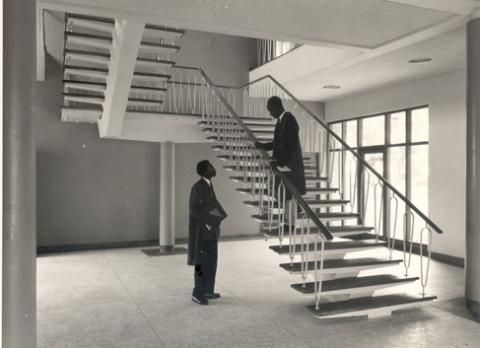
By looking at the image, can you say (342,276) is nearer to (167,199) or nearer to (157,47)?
(157,47)

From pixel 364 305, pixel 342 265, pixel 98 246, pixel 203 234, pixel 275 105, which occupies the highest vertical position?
pixel 275 105

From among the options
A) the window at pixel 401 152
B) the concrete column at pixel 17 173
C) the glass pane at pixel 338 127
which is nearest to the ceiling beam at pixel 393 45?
the window at pixel 401 152

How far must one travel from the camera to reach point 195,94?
32.9ft

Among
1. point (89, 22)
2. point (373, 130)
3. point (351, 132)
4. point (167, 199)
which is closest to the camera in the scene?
point (89, 22)

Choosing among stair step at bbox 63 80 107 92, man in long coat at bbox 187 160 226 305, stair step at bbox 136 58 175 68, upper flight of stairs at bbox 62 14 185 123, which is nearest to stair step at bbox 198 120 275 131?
upper flight of stairs at bbox 62 14 185 123

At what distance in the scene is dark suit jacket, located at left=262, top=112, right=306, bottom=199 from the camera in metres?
4.93

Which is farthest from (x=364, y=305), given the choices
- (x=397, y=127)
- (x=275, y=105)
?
(x=397, y=127)

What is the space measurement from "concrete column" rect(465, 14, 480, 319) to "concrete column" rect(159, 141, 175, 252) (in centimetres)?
563

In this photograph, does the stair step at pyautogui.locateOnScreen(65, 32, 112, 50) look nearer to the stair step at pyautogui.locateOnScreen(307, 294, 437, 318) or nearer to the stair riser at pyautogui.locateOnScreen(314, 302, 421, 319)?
the stair step at pyautogui.locateOnScreen(307, 294, 437, 318)

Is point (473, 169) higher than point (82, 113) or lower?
lower

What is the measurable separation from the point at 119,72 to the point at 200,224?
8.53 feet

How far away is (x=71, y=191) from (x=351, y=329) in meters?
6.79

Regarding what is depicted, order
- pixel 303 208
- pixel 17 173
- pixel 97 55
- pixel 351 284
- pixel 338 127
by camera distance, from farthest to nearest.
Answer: pixel 338 127, pixel 97 55, pixel 351 284, pixel 303 208, pixel 17 173

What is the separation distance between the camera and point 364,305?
15.8ft
